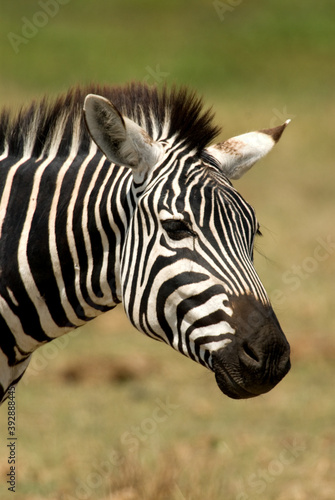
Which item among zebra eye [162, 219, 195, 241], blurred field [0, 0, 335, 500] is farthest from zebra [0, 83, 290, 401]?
blurred field [0, 0, 335, 500]

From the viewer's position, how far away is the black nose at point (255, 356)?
3549 millimetres

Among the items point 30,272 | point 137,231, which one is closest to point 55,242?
point 30,272

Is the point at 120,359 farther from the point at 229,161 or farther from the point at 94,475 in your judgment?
the point at 229,161

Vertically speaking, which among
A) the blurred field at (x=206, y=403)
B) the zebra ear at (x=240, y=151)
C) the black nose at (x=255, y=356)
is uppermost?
the zebra ear at (x=240, y=151)

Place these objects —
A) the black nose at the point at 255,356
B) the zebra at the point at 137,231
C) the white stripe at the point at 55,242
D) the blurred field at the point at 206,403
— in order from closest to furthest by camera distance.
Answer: the black nose at the point at 255,356
the zebra at the point at 137,231
the white stripe at the point at 55,242
the blurred field at the point at 206,403

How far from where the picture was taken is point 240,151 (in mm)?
4414

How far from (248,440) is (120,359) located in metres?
2.95

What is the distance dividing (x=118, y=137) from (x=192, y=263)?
2.39 feet

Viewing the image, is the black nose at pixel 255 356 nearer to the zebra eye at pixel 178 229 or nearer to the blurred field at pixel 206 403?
the zebra eye at pixel 178 229

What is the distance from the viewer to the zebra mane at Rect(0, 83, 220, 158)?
4.14m

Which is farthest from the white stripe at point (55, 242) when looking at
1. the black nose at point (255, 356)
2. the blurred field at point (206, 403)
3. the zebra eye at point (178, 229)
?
the black nose at point (255, 356)

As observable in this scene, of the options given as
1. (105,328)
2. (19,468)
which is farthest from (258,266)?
(19,468)

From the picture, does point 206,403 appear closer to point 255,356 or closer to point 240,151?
point 240,151

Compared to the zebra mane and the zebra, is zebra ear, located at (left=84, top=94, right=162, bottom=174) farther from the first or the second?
the zebra mane
